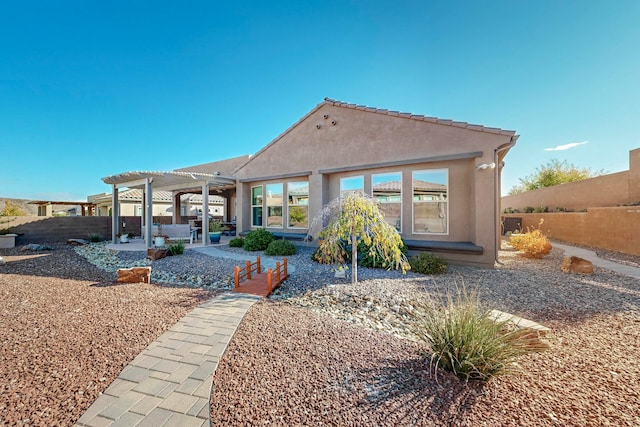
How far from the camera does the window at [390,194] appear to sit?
980cm

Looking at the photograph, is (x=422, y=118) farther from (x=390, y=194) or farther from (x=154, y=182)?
(x=154, y=182)

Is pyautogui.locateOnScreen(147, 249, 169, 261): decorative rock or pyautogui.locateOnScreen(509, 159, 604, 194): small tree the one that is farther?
pyautogui.locateOnScreen(509, 159, 604, 194): small tree

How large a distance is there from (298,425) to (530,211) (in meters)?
25.2

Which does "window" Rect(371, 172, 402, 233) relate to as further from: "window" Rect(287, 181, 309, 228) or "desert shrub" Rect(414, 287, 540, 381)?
"desert shrub" Rect(414, 287, 540, 381)

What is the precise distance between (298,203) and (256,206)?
9.72ft

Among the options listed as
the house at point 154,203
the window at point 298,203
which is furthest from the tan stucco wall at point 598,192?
the house at point 154,203

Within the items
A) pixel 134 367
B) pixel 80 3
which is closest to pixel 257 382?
pixel 134 367

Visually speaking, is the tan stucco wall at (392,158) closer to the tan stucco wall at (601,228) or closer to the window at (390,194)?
the window at (390,194)

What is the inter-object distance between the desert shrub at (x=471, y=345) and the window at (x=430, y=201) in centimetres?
640

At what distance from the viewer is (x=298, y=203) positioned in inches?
494

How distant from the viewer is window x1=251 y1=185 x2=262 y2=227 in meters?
14.0

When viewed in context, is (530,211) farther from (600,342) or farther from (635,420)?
(635,420)

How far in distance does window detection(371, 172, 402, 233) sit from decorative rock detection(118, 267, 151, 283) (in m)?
7.84

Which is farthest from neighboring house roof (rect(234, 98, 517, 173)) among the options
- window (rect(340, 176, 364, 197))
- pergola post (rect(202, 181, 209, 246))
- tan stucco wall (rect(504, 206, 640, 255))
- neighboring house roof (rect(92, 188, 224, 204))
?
neighboring house roof (rect(92, 188, 224, 204))
